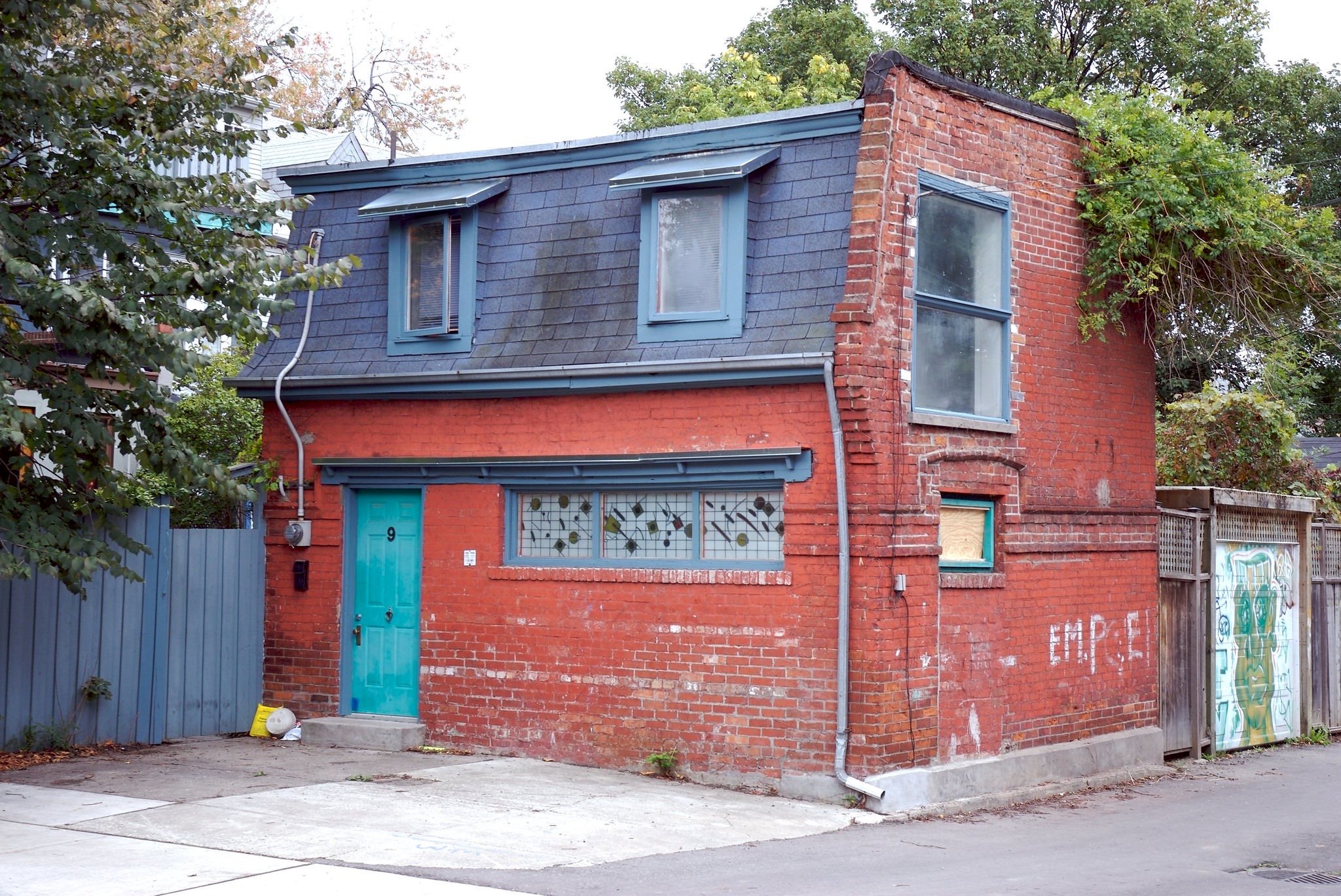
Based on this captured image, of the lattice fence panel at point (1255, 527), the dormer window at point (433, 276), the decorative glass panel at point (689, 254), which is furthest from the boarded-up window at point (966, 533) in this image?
the dormer window at point (433, 276)

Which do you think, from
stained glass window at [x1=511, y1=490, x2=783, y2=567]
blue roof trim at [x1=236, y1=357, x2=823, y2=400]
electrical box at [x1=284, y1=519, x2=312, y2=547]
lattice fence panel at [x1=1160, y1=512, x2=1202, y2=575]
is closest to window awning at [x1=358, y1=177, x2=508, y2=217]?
blue roof trim at [x1=236, y1=357, x2=823, y2=400]

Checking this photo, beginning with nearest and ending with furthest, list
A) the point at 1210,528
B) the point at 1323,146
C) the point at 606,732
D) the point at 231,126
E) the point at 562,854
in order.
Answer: the point at 562,854, the point at 231,126, the point at 606,732, the point at 1210,528, the point at 1323,146

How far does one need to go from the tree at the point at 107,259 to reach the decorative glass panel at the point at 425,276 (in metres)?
2.62

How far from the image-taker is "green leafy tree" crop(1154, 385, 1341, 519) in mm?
18953

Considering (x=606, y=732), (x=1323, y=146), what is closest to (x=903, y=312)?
(x=606, y=732)

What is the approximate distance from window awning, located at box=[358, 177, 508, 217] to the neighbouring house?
0.04 meters

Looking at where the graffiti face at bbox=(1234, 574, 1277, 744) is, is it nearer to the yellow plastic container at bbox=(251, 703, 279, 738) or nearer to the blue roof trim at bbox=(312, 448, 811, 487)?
the blue roof trim at bbox=(312, 448, 811, 487)

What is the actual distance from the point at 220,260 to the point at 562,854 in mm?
4914

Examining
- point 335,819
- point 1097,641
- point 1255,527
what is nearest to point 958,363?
point 1097,641

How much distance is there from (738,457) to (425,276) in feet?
12.9

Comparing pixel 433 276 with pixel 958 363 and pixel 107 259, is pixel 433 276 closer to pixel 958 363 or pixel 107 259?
pixel 107 259

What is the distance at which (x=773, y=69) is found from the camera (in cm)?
3173

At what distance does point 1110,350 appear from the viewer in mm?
14359

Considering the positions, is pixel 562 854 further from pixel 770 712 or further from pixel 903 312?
Result: pixel 903 312
